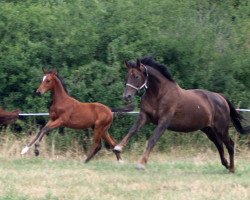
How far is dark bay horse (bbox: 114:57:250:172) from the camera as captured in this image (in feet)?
46.6

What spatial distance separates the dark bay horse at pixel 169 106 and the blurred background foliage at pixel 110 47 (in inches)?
171

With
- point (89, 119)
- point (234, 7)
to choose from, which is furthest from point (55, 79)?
point (234, 7)

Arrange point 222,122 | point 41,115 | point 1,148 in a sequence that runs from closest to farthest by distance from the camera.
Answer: point 222,122 < point 1,148 < point 41,115

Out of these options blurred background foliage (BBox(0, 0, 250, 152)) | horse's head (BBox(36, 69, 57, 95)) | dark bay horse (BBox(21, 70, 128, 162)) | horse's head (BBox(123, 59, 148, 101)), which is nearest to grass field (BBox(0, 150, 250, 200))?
dark bay horse (BBox(21, 70, 128, 162))

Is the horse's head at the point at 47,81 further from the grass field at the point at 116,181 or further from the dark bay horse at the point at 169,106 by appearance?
the dark bay horse at the point at 169,106

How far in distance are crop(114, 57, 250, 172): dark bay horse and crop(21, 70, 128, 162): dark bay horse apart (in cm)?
198

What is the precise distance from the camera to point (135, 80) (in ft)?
46.5

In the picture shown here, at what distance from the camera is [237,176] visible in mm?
13883

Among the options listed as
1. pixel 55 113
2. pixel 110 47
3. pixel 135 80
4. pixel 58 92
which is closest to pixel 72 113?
pixel 55 113

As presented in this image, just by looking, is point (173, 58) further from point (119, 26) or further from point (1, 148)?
point (1, 148)

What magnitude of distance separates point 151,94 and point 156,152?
15.7 feet

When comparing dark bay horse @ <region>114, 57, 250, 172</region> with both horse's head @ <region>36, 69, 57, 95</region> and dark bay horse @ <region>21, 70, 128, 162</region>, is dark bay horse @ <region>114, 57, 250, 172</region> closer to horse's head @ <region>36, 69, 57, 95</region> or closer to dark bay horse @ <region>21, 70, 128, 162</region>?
dark bay horse @ <region>21, 70, 128, 162</region>

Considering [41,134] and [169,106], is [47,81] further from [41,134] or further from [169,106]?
[169,106]

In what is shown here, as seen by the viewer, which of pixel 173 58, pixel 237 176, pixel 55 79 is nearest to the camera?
pixel 237 176
